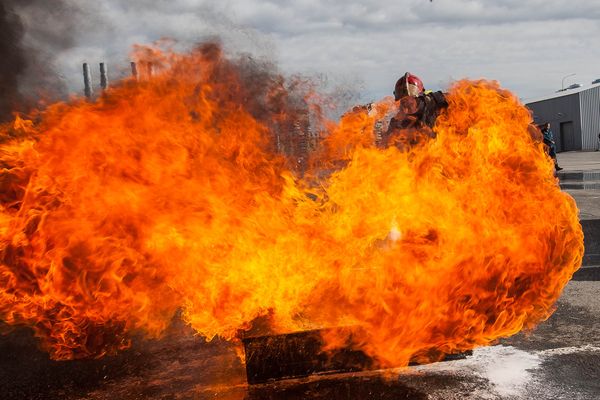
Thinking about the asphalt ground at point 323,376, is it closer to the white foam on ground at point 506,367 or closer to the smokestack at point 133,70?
the white foam on ground at point 506,367

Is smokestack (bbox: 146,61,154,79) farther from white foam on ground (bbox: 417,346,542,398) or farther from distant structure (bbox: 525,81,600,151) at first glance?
distant structure (bbox: 525,81,600,151)

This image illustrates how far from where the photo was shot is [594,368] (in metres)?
3.43

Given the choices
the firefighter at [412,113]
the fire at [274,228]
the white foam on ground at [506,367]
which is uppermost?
the firefighter at [412,113]

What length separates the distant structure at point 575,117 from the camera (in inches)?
1535

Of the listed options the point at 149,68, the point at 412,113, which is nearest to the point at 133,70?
the point at 149,68

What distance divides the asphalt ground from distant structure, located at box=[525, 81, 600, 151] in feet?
133

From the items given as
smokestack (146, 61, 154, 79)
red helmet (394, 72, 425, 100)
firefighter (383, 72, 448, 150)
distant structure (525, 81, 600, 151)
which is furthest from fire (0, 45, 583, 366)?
distant structure (525, 81, 600, 151)

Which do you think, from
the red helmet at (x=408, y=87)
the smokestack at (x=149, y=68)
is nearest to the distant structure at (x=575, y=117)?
the red helmet at (x=408, y=87)

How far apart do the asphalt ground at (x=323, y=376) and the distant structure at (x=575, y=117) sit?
40626 mm

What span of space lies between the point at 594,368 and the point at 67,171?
4143 millimetres

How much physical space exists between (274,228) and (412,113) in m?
2.06

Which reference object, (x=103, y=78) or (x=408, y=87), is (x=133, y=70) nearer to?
(x=103, y=78)

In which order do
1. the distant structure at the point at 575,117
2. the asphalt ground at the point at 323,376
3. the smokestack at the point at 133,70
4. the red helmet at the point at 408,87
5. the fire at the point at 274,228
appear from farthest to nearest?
1. the distant structure at the point at 575,117
2. the red helmet at the point at 408,87
3. the smokestack at the point at 133,70
4. the fire at the point at 274,228
5. the asphalt ground at the point at 323,376

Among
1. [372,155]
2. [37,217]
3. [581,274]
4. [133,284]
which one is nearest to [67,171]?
[37,217]
